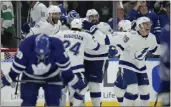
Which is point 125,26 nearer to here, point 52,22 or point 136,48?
point 136,48

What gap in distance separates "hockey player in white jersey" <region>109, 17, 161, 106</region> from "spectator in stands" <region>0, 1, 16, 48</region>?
5.86ft

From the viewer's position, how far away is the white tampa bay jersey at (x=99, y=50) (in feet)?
24.9

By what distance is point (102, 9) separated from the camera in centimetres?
931

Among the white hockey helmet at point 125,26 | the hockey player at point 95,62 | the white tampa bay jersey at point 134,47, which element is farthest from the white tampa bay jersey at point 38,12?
the white tampa bay jersey at point 134,47

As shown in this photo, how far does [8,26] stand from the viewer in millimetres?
9086

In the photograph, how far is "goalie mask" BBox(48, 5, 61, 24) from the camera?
7718 mm

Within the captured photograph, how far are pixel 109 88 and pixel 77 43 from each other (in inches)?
62.1

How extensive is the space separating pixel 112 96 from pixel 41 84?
2.34 metres

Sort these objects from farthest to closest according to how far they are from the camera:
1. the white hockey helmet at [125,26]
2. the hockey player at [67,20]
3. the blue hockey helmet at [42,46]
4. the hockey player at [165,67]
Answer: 1. the white hockey helmet at [125,26]
2. the hockey player at [67,20]
3. the blue hockey helmet at [42,46]
4. the hockey player at [165,67]

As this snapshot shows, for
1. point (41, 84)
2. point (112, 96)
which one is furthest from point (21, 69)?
point (112, 96)

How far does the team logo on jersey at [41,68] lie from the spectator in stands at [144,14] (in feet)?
10.1

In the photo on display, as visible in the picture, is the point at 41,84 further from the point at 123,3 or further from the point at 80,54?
the point at 123,3

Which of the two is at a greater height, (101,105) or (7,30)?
(7,30)

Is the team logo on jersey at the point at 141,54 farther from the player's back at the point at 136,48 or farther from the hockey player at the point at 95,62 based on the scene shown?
the hockey player at the point at 95,62
